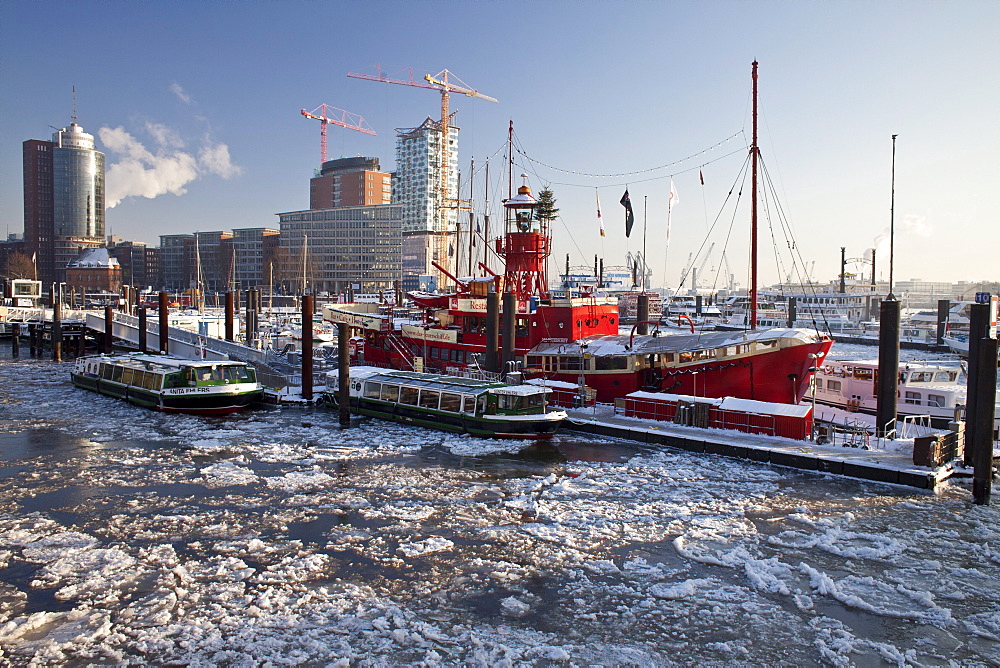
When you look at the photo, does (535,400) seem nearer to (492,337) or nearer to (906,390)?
(492,337)

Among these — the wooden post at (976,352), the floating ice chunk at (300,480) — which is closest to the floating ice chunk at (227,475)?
the floating ice chunk at (300,480)

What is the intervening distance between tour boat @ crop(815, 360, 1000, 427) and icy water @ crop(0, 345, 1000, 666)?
973 centimetres

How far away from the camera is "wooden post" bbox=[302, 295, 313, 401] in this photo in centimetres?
3484

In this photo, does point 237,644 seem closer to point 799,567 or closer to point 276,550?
point 276,550

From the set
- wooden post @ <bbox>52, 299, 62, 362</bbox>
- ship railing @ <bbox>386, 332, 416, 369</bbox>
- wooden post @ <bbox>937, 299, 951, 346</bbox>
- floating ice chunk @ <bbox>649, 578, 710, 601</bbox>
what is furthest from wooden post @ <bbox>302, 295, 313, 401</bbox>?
wooden post @ <bbox>937, 299, 951, 346</bbox>

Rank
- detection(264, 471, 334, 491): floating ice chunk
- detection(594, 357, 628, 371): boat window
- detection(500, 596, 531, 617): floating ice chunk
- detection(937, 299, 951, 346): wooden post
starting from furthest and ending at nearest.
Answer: detection(937, 299, 951, 346): wooden post, detection(594, 357, 628, 371): boat window, detection(264, 471, 334, 491): floating ice chunk, detection(500, 596, 531, 617): floating ice chunk

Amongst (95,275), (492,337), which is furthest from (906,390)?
(95,275)

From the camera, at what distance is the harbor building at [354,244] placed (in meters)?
188

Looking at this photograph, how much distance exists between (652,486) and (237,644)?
44.5ft

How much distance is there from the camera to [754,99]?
3484 cm

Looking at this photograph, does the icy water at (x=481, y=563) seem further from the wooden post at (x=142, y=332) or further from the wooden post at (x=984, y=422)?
the wooden post at (x=142, y=332)

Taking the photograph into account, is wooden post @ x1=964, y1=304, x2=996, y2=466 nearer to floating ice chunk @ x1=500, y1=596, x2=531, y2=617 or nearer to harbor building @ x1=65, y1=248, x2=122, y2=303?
floating ice chunk @ x1=500, y1=596, x2=531, y2=617

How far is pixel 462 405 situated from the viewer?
2869cm

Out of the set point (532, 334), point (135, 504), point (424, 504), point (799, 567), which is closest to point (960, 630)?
point (799, 567)
